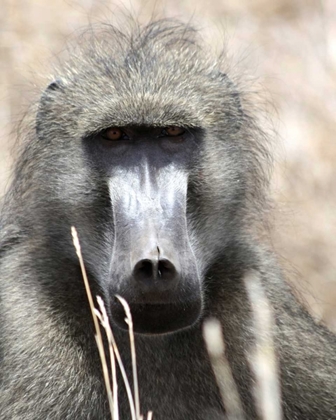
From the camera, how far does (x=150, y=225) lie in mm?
3547

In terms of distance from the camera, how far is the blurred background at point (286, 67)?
7227 millimetres

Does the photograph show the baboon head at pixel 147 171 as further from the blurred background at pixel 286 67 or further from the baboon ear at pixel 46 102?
the blurred background at pixel 286 67

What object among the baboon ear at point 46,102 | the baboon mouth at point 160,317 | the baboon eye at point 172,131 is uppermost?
the baboon ear at point 46,102

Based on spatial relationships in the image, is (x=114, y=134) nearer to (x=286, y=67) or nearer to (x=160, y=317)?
(x=160, y=317)

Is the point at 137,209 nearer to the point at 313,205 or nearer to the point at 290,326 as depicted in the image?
the point at 290,326

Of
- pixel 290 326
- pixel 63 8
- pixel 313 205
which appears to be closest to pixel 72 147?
pixel 290 326

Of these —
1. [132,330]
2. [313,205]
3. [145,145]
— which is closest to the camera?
[132,330]

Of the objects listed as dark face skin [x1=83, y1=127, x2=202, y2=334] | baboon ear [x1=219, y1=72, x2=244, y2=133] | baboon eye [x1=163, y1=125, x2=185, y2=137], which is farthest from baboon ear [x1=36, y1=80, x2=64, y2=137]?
baboon ear [x1=219, y1=72, x2=244, y2=133]

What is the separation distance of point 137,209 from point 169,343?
60 cm

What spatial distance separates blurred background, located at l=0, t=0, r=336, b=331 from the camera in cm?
723

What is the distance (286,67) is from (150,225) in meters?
4.45

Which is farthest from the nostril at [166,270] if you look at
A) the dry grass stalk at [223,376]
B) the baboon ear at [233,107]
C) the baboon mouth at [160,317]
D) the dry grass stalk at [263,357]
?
the baboon ear at [233,107]

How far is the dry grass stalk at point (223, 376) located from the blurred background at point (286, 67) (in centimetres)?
298

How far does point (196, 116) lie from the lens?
4023 millimetres
